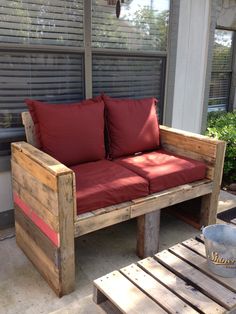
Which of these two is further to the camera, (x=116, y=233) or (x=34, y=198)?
(x=116, y=233)

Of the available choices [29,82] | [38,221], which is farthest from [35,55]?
[38,221]

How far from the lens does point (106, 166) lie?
2336 mm

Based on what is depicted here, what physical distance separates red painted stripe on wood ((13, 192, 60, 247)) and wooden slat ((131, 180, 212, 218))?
1.77 feet

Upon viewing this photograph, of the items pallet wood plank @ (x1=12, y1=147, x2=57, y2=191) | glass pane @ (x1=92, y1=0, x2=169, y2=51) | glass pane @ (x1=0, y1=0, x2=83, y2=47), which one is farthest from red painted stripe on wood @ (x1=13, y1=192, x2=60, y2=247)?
glass pane @ (x1=92, y1=0, x2=169, y2=51)

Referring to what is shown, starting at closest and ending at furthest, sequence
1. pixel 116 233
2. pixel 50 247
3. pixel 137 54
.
→ pixel 50 247 < pixel 116 233 < pixel 137 54

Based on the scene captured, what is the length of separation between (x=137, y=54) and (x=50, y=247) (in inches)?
78.4

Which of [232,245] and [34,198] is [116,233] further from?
[232,245]

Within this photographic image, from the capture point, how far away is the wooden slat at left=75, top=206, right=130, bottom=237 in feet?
6.10

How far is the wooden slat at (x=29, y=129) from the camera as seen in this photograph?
2377 mm

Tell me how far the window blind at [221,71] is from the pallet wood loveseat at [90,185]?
7.78ft

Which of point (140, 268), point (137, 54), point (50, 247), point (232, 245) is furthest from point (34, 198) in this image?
point (137, 54)

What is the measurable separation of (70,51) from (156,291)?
1.98 metres

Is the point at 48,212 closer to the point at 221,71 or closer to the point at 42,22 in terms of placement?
the point at 42,22

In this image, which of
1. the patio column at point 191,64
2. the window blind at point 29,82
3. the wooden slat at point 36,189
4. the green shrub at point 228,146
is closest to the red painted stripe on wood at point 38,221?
the wooden slat at point 36,189
